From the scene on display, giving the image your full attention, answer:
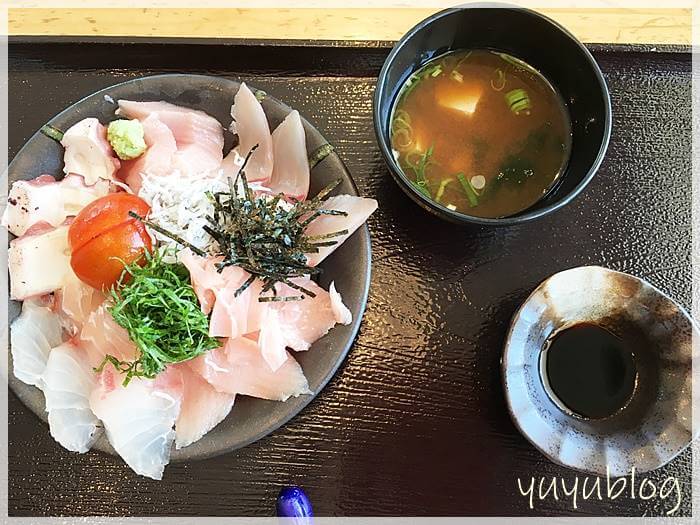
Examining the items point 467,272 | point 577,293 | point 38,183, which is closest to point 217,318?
point 38,183

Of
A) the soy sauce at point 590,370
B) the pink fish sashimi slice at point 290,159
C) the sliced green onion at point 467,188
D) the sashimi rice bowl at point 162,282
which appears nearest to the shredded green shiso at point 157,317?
the sashimi rice bowl at point 162,282

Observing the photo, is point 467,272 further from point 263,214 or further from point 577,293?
point 263,214

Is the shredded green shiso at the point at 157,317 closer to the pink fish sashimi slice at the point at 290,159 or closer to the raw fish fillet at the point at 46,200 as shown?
the raw fish fillet at the point at 46,200

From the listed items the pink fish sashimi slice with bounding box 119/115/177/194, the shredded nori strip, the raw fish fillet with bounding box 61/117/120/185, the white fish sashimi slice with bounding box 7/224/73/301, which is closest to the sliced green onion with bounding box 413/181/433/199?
the shredded nori strip

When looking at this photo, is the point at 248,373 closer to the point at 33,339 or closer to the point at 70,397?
the point at 70,397

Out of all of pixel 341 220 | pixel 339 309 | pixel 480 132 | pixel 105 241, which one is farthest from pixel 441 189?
pixel 105 241

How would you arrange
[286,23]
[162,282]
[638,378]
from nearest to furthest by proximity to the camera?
[162,282] < [638,378] < [286,23]
